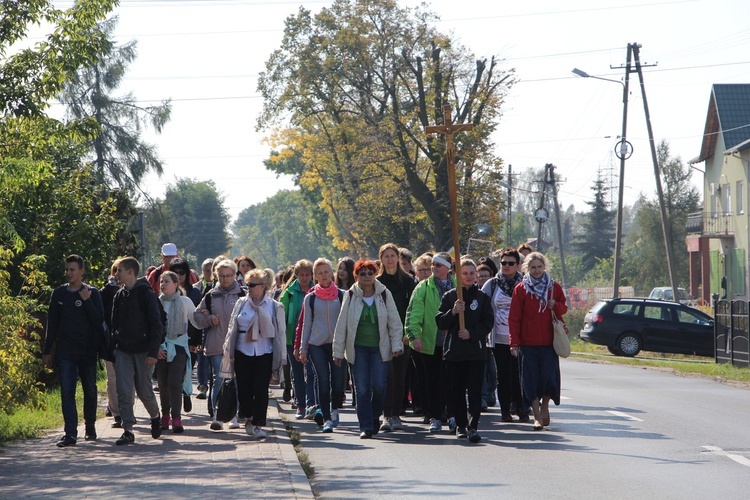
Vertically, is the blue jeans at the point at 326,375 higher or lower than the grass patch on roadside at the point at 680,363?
higher

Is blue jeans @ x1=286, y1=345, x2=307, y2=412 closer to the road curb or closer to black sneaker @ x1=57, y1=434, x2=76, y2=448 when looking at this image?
the road curb

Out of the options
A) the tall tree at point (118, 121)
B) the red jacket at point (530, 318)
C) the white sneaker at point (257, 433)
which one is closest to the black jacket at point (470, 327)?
the red jacket at point (530, 318)

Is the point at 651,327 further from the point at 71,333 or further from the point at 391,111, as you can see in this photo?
the point at 71,333

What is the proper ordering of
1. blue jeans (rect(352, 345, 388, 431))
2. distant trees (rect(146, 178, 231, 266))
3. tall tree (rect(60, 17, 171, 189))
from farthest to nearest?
distant trees (rect(146, 178, 231, 266)) < tall tree (rect(60, 17, 171, 189)) < blue jeans (rect(352, 345, 388, 431))

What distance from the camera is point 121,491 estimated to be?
8.09 m

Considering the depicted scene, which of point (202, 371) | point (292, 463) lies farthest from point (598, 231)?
point (292, 463)

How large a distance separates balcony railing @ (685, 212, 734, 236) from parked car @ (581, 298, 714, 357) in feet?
76.2

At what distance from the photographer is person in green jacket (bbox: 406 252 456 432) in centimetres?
1199

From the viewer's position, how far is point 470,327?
11383 millimetres

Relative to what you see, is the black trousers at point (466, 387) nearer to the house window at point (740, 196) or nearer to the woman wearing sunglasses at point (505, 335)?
the woman wearing sunglasses at point (505, 335)

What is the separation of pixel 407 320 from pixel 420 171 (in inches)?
1382

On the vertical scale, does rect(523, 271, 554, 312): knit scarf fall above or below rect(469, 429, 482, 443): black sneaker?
above

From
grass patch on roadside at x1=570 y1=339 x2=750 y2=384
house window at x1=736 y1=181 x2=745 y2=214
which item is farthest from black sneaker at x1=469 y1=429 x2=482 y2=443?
house window at x1=736 y1=181 x2=745 y2=214

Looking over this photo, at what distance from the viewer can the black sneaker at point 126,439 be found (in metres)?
10.9
